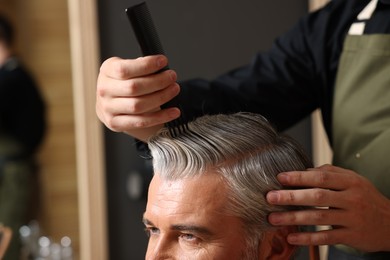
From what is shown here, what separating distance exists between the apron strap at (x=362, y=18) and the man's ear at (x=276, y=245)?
0.47m

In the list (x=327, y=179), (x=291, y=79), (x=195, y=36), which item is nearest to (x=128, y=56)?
(x=195, y=36)

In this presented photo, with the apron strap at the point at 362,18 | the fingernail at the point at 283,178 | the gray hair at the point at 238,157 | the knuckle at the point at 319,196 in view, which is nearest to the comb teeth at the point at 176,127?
the gray hair at the point at 238,157

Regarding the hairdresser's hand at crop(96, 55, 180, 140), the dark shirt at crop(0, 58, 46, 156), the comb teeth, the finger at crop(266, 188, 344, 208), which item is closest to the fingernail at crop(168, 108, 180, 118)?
the hairdresser's hand at crop(96, 55, 180, 140)

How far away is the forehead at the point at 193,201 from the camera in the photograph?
1.26m

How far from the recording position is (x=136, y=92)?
1.17m

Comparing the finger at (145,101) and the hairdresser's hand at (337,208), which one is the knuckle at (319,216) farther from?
the finger at (145,101)

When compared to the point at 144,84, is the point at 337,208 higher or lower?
lower

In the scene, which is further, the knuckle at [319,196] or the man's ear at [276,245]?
the man's ear at [276,245]

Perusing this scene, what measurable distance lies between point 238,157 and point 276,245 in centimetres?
18

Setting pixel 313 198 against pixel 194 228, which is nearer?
pixel 313 198

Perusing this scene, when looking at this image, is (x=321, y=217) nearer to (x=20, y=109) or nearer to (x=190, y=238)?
(x=190, y=238)

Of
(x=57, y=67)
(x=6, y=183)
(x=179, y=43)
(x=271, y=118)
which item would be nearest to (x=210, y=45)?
(x=179, y=43)

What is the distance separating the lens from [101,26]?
2.79m

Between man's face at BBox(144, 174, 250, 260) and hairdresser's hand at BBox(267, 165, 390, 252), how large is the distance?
11 cm
